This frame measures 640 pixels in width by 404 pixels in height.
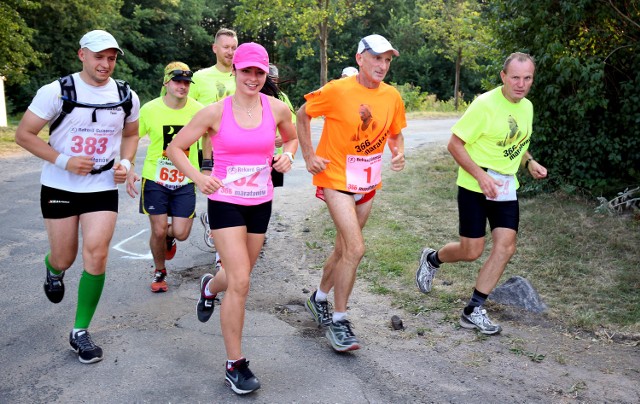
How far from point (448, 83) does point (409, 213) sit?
4209 centimetres

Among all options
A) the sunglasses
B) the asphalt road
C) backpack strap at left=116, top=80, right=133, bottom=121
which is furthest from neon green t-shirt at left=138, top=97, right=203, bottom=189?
backpack strap at left=116, top=80, right=133, bottom=121

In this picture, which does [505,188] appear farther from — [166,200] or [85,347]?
[85,347]

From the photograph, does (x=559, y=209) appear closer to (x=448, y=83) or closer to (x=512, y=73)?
(x=512, y=73)

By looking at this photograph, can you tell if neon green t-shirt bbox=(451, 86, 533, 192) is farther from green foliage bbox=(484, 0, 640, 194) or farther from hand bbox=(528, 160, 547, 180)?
green foliage bbox=(484, 0, 640, 194)

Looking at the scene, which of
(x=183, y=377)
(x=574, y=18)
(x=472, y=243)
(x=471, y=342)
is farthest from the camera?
(x=574, y=18)

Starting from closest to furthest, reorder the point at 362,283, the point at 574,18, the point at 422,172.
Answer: the point at 362,283 → the point at 574,18 → the point at 422,172

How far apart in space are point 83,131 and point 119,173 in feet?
1.22

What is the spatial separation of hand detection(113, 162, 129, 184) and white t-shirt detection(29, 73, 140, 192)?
0.14 ft

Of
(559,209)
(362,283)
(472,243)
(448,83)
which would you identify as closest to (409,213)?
(559,209)

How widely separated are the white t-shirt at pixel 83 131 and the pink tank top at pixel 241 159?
35.6 inches

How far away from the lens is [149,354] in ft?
15.3

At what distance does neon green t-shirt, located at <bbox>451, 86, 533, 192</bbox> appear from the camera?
5.26 m

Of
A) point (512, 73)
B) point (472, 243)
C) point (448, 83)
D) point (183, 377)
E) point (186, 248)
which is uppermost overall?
point (512, 73)

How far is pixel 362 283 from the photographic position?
664 cm
